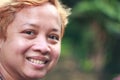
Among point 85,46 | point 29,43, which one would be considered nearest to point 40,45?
point 29,43

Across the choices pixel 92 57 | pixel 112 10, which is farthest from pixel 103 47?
pixel 112 10

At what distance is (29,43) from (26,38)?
0.04m

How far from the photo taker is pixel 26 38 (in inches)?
143

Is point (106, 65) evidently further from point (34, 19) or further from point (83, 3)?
point (34, 19)

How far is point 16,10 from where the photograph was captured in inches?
143

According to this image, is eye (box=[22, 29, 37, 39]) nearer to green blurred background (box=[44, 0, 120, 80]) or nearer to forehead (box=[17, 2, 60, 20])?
forehead (box=[17, 2, 60, 20])

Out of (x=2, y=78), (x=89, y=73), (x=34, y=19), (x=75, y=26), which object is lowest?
(x=89, y=73)

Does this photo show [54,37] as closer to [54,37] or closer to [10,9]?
Answer: [54,37]

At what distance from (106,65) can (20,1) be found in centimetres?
725

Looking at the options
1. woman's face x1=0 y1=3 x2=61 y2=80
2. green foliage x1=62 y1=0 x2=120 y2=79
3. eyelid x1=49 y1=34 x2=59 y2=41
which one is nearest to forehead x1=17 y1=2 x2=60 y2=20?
woman's face x1=0 y1=3 x2=61 y2=80

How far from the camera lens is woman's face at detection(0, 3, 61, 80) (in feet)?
11.9

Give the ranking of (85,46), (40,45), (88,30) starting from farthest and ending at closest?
(85,46)
(88,30)
(40,45)

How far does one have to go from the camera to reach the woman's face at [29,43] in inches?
142

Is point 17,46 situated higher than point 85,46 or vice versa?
point 17,46
